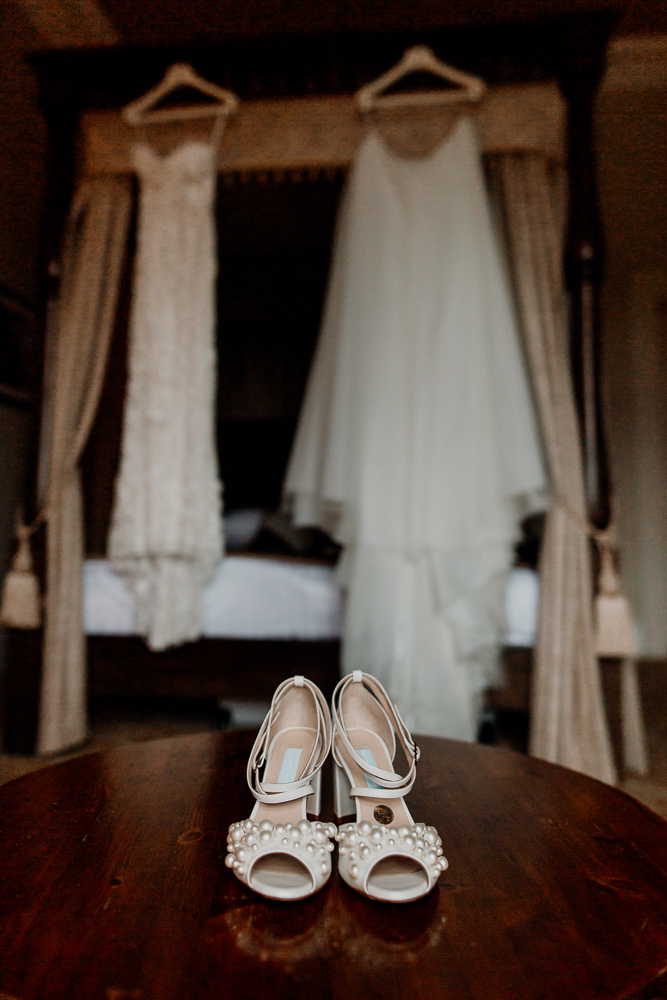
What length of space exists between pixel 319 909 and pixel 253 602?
1410 millimetres

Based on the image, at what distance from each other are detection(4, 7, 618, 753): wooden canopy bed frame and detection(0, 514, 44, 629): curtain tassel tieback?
48 mm

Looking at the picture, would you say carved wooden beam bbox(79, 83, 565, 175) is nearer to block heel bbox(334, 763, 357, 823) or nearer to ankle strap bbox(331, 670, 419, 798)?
ankle strap bbox(331, 670, 419, 798)

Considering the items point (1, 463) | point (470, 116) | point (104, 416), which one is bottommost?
point (1, 463)

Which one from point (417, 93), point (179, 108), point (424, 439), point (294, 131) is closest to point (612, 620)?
point (424, 439)

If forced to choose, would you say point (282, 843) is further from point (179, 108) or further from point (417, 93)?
point (179, 108)

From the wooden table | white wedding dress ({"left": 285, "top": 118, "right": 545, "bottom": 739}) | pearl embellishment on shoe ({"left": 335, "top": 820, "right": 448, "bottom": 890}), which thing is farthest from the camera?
white wedding dress ({"left": 285, "top": 118, "right": 545, "bottom": 739})

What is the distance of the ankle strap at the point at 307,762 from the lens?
0.58m

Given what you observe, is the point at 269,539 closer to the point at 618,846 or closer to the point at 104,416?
the point at 104,416

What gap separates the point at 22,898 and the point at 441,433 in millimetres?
1341

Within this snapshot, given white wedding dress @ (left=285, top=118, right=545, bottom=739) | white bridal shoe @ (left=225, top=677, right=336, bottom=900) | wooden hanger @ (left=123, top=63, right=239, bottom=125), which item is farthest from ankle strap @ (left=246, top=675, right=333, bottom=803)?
wooden hanger @ (left=123, top=63, right=239, bottom=125)

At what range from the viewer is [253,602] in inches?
73.8

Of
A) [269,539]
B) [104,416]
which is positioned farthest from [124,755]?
[104,416]

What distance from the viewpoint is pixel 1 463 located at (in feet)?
8.99

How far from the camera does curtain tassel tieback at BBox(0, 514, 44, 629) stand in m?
1.80
